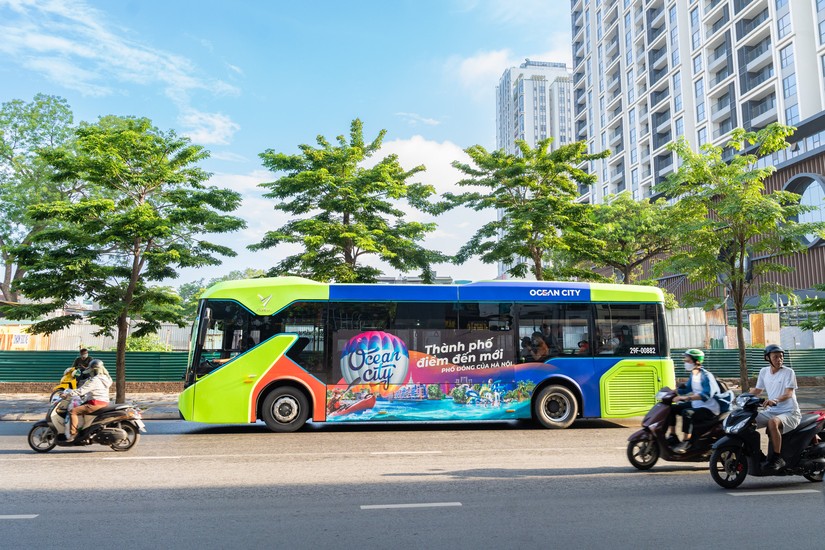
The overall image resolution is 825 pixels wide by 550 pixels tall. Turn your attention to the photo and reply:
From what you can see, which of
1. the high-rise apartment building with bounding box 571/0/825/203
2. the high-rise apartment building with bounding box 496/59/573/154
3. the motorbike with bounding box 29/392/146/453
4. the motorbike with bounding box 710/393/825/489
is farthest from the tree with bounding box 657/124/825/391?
the high-rise apartment building with bounding box 496/59/573/154

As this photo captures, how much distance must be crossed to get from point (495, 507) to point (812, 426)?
3.91 meters

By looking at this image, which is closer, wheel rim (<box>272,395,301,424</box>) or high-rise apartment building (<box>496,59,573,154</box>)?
wheel rim (<box>272,395,301,424</box>)

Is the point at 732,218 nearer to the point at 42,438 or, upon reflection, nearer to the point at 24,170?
the point at 42,438

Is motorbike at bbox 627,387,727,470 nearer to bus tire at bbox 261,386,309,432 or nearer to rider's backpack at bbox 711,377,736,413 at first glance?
rider's backpack at bbox 711,377,736,413

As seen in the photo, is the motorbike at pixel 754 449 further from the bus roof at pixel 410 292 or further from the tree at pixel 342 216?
the tree at pixel 342 216

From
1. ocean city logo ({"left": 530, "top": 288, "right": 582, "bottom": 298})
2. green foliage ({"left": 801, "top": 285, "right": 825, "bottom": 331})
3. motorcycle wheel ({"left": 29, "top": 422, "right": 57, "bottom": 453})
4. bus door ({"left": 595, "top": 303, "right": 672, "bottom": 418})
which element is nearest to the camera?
motorcycle wheel ({"left": 29, "top": 422, "right": 57, "bottom": 453})

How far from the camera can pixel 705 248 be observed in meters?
17.3

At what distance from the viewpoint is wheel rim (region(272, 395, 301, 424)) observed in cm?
1235

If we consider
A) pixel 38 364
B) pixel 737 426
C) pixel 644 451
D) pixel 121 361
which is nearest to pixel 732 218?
pixel 644 451

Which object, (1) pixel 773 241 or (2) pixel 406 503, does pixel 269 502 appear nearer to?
(2) pixel 406 503

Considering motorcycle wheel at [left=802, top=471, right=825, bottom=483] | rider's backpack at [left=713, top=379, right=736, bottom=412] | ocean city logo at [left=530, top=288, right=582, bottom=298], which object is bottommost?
motorcycle wheel at [left=802, top=471, right=825, bottom=483]

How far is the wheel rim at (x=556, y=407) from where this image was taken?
1288 centimetres

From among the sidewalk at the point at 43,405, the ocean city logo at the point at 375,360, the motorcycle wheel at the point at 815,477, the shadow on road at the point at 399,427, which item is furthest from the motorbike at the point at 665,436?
the sidewalk at the point at 43,405

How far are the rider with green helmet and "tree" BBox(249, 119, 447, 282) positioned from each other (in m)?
12.7
